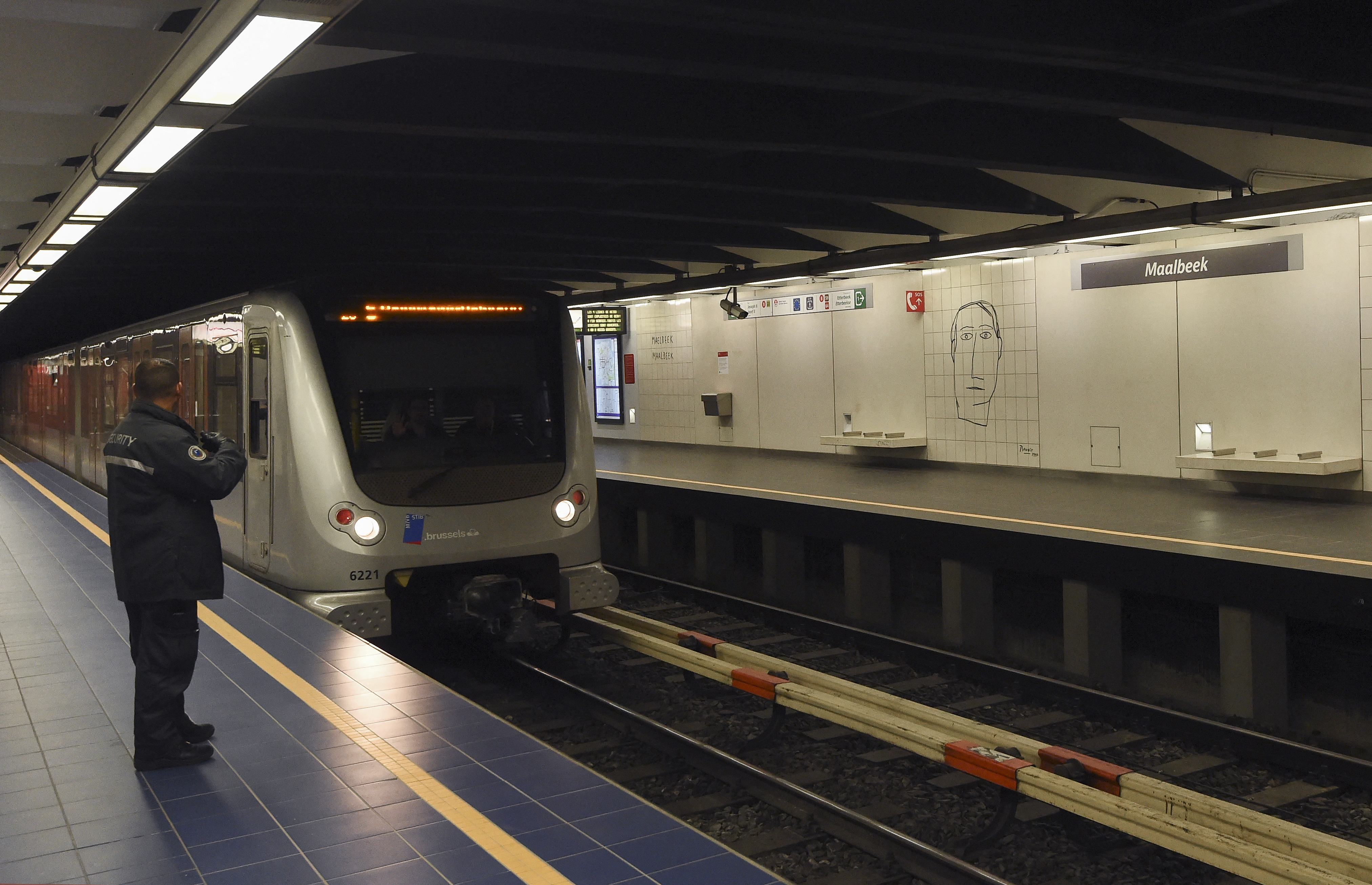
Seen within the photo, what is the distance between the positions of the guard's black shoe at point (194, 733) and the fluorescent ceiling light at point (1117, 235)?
25.5 ft

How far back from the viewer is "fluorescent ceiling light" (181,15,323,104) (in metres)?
3.53

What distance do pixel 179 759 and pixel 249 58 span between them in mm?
2687

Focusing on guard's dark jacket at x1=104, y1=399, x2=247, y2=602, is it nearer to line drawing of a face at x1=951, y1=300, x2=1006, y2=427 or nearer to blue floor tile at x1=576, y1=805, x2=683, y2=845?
blue floor tile at x1=576, y1=805, x2=683, y2=845

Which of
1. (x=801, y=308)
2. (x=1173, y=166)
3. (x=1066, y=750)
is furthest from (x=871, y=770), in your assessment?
(x=801, y=308)

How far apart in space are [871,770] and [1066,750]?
1.52m

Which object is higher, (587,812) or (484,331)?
(484,331)

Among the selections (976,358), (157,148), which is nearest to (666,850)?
(157,148)

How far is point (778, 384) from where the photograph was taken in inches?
690

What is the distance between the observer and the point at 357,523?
7.34 metres

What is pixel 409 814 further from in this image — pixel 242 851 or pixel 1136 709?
pixel 1136 709

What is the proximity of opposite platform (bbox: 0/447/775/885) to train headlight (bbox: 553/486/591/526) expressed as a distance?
1.73 m

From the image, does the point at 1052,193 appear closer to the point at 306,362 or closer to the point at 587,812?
the point at 306,362

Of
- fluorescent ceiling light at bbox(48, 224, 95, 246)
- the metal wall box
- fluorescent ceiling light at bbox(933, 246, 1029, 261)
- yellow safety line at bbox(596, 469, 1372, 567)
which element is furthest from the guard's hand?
the metal wall box

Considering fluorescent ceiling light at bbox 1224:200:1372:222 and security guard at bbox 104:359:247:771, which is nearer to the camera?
security guard at bbox 104:359:247:771
